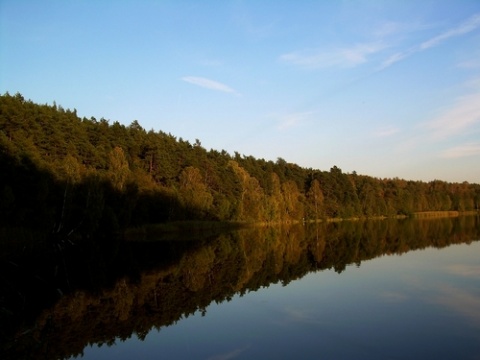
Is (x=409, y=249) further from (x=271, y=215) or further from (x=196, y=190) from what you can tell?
(x=271, y=215)

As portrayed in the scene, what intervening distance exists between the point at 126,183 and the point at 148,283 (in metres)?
31.1

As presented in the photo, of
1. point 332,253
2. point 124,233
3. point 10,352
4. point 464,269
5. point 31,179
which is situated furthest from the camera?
point 124,233

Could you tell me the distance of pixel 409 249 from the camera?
113 ft

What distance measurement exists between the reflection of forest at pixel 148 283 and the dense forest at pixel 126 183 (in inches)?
341

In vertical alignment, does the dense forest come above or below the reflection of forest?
above

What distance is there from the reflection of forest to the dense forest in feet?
28.4

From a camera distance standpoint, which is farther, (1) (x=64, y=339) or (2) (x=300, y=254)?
(2) (x=300, y=254)

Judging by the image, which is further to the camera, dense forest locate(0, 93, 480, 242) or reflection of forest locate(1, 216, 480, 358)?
dense forest locate(0, 93, 480, 242)

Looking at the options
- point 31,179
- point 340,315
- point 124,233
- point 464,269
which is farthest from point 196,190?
point 340,315

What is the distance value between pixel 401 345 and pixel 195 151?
72.9 metres

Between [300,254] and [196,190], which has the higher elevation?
[196,190]

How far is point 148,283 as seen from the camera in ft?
72.6

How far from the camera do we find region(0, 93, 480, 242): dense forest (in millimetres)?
39406

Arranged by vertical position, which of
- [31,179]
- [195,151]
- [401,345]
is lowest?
[401,345]
